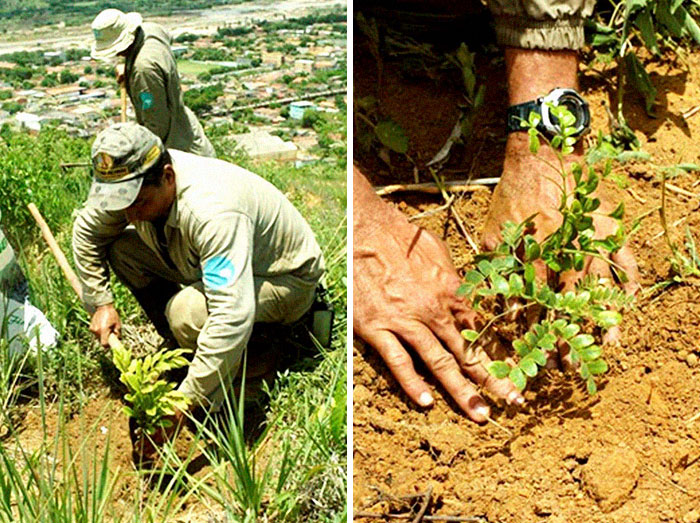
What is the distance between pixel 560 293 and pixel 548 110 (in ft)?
1.58

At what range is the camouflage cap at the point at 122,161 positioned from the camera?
8.39 ft

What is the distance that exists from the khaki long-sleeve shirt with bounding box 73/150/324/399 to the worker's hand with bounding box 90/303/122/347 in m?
0.24

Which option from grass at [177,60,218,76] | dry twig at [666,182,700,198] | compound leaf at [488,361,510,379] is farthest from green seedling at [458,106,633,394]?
grass at [177,60,218,76]

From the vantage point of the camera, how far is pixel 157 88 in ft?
11.9

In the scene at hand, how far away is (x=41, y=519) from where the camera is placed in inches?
84.2

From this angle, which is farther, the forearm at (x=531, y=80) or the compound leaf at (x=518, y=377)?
the forearm at (x=531, y=80)

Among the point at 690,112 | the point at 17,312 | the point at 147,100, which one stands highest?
the point at 690,112

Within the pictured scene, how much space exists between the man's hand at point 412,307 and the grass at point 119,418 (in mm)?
274

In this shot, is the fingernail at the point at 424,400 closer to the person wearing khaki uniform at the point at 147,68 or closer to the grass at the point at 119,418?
the grass at the point at 119,418

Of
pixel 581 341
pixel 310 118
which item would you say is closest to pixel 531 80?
pixel 581 341

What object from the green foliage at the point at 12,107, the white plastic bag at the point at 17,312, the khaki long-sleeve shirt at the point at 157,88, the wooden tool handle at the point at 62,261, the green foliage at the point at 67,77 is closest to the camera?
the white plastic bag at the point at 17,312

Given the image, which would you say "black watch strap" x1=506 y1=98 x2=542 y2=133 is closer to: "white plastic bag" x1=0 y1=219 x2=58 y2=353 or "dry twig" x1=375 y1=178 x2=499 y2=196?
"dry twig" x1=375 y1=178 x2=499 y2=196

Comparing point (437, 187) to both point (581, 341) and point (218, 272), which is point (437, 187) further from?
point (581, 341)

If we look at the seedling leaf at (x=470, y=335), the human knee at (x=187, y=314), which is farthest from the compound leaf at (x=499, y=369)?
the human knee at (x=187, y=314)
